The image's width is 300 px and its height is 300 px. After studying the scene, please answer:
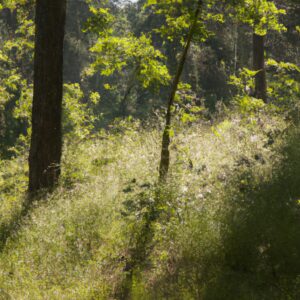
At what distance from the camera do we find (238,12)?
5465 millimetres

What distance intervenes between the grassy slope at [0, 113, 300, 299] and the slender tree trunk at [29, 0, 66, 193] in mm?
626

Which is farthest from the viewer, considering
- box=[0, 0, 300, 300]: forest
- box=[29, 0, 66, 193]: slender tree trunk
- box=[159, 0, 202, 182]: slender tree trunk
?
box=[29, 0, 66, 193]: slender tree trunk

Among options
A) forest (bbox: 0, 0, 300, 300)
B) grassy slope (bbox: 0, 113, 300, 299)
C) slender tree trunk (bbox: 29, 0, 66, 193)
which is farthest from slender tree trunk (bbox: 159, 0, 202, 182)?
slender tree trunk (bbox: 29, 0, 66, 193)

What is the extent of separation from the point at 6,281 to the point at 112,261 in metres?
1.07

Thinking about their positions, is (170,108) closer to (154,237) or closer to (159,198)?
(159,198)

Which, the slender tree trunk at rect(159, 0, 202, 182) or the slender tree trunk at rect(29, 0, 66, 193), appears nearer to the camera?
the slender tree trunk at rect(159, 0, 202, 182)

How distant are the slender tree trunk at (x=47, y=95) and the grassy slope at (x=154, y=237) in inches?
24.6

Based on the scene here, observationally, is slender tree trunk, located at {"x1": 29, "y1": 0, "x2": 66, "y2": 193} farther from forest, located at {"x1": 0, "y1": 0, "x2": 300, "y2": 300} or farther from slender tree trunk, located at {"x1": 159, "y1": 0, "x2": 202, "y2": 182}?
slender tree trunk, located at {"x1": 159, "y1": 0, "x2": 202, "y2": 182}

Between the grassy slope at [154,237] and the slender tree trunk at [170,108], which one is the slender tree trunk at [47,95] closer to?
the grassy slope at [154,237]

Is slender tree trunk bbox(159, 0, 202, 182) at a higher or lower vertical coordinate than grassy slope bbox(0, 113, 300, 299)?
higher

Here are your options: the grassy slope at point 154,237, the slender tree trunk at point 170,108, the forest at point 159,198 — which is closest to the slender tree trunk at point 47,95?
the forest at point 159,198

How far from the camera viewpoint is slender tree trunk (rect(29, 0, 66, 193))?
6.79 meters

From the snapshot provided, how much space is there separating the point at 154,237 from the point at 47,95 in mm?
3499

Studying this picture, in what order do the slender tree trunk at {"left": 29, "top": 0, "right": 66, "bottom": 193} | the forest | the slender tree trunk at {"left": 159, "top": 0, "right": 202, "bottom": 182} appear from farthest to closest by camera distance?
the slender tree trunk at {"left": 29, "top": 0, "right": 66, "bottom": 193}
the slender tree trunk at {"left": 159, "top": 0, "right": 202, "bottom": 182}
the forest
